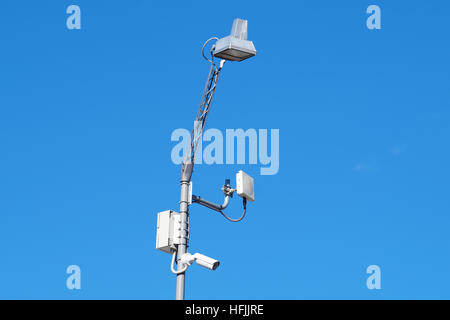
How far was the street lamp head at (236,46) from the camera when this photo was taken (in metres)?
23.6

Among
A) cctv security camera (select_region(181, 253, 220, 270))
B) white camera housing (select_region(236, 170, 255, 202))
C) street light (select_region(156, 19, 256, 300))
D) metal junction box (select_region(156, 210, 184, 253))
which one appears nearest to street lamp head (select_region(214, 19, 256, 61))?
street light (select_region(156, 19, 256, 300))

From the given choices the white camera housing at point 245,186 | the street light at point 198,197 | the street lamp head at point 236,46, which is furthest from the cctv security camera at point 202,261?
the street lamp head at point 236,46

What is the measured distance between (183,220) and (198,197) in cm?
69

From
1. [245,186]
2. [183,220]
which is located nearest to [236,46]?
[245,186]

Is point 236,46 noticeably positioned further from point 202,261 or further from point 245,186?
point 202,261

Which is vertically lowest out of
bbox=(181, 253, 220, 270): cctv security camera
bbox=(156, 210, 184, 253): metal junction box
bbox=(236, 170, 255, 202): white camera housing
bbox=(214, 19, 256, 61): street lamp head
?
bbox=(181, 253, 220, 270): cctv security camera

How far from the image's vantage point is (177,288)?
72.2 ft

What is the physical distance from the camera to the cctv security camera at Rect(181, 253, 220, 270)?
71.4ft

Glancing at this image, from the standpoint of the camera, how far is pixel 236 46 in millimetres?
23625

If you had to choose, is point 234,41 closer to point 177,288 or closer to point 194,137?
point 194,137

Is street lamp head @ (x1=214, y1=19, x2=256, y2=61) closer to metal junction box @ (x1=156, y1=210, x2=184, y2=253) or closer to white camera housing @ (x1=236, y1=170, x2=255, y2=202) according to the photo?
white camera housing @ (x1=236, y1=170, x2=255, y2=202)
